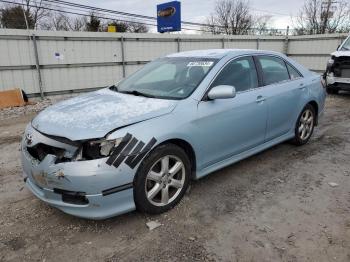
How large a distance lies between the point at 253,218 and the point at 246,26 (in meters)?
44.1

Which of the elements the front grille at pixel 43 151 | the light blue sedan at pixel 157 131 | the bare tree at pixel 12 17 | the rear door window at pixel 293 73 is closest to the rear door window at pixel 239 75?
the light blue sedan at pixel 157 131

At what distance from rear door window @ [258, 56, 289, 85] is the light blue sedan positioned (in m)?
0.02

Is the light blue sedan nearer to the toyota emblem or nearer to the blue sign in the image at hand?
the toyota emblem

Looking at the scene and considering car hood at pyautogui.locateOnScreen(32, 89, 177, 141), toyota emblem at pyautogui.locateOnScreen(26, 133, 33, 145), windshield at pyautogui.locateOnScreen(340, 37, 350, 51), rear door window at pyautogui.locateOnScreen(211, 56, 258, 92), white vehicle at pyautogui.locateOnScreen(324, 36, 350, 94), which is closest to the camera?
car hood at pyautogui.locateOnScreen(32, 89, 177, 141)

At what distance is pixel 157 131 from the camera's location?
9.96ft

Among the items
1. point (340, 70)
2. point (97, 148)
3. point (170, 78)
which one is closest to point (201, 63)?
point (170, 78)

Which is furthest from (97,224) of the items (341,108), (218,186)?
(341,108)

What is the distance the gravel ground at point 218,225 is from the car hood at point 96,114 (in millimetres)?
928

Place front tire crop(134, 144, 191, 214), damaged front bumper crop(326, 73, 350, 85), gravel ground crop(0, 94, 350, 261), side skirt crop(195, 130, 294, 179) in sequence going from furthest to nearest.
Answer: damaged front bumper crop(326, 73, 350, 85) < side skirt crop(195, 130, 294, 179) < front tire crop(134, 144, 191, 214) < gravel ground crop(0, 94, 350, 261)

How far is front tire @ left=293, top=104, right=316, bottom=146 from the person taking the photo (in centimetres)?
514

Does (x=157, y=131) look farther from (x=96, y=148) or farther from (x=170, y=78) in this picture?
(x=170, y=78)

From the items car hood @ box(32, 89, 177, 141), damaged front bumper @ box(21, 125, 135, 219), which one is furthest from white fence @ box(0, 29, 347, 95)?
damaged front bumper @ box(21, 125, 135, 219)

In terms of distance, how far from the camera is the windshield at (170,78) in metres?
3.68

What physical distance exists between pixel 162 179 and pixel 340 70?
8.33 metres
